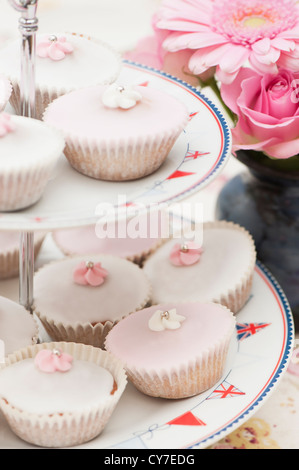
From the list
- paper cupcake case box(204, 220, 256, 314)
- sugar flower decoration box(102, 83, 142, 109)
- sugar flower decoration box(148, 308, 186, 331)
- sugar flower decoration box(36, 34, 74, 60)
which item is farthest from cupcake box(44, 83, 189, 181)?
paper cupcake case box(204, 220, 256, 314)

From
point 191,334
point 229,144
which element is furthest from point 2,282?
point 229,144

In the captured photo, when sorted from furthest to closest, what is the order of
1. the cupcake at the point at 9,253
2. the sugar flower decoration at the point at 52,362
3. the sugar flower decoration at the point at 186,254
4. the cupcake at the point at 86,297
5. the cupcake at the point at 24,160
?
the cupcake at the point at 9,253, the sugar flower decoration at the point at 186,254, the cupcake at the point at 86,297, the sugar flower decoration at the point at 52,362, the cupcake at the point at 24,160

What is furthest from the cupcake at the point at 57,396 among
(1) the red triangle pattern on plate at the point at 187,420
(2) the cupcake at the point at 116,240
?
(2) the cupcake at the point at 116,240

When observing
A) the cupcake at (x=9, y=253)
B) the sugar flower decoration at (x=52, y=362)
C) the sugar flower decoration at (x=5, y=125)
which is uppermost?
the sugar flower decoration at (x=5, y=125)

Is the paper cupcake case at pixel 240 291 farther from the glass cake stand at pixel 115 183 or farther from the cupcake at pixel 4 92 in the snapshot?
the cupcake at pixel 4 92

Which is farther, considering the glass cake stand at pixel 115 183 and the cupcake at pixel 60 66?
the cupcake at pixel 60 66

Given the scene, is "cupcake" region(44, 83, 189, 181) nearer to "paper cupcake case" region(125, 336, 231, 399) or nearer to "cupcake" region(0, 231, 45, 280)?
"paper cupcake case" region(125, 336, 231, 399)

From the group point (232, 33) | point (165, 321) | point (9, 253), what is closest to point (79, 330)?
point (165, 321)
